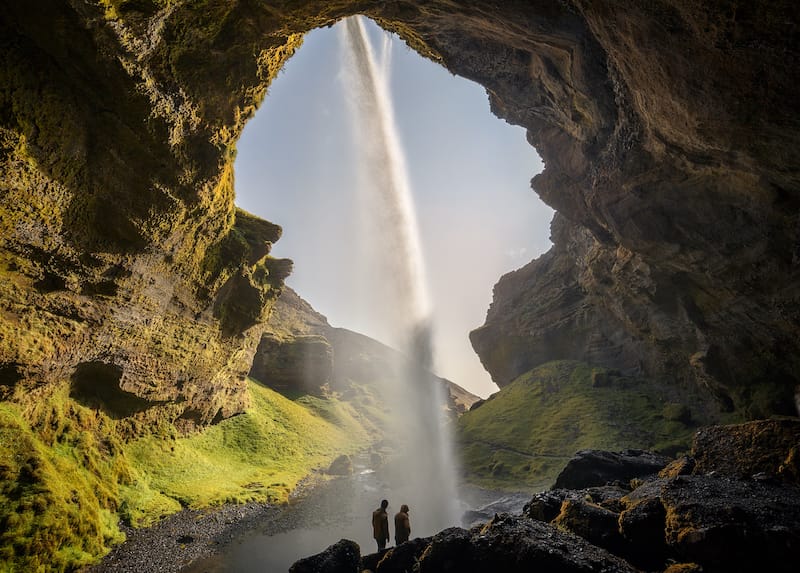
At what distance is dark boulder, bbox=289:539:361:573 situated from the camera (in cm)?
1027

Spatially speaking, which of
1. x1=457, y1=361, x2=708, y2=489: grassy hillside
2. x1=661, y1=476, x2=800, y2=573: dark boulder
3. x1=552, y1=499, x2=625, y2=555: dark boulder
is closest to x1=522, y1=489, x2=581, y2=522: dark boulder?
x1=552, y1=499, x2=625, y2=555: dark boulder

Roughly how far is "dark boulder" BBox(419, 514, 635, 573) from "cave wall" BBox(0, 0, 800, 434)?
1140 centimetres

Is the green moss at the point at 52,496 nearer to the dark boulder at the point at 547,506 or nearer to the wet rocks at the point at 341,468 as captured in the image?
the dark boulder at the point at 547,506

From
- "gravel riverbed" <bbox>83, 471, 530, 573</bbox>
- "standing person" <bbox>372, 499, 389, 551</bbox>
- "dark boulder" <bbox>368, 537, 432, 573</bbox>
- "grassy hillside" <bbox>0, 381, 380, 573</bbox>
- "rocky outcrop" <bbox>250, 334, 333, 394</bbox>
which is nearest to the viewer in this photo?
"dark boulder" <bbox>368, 537, 432, 573</bbox>

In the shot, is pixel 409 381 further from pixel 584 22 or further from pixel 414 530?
pixel 584 22

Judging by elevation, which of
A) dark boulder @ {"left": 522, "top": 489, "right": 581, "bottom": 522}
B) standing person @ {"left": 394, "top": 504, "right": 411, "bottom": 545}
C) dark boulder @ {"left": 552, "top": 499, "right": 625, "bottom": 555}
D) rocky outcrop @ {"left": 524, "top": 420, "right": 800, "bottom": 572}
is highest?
rocky outcrop @ {"left": 524, "top": 420, "right": 800, "bottom": 572}

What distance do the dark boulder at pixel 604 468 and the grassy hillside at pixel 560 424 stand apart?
8.18 m

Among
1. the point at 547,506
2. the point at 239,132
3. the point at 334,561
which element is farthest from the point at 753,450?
the point at 239,132

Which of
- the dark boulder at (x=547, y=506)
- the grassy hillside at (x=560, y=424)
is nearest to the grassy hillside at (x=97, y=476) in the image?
the dark boulder at (x=547, y=506)

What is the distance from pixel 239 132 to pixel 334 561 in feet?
65.8

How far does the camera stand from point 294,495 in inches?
988

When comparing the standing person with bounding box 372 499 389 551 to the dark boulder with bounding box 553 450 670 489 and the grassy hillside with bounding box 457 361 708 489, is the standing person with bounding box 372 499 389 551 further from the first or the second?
the grassy hillside with bounding box 457 361 708 489

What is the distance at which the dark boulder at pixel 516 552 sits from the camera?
797cm

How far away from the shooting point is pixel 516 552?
8.65 m
